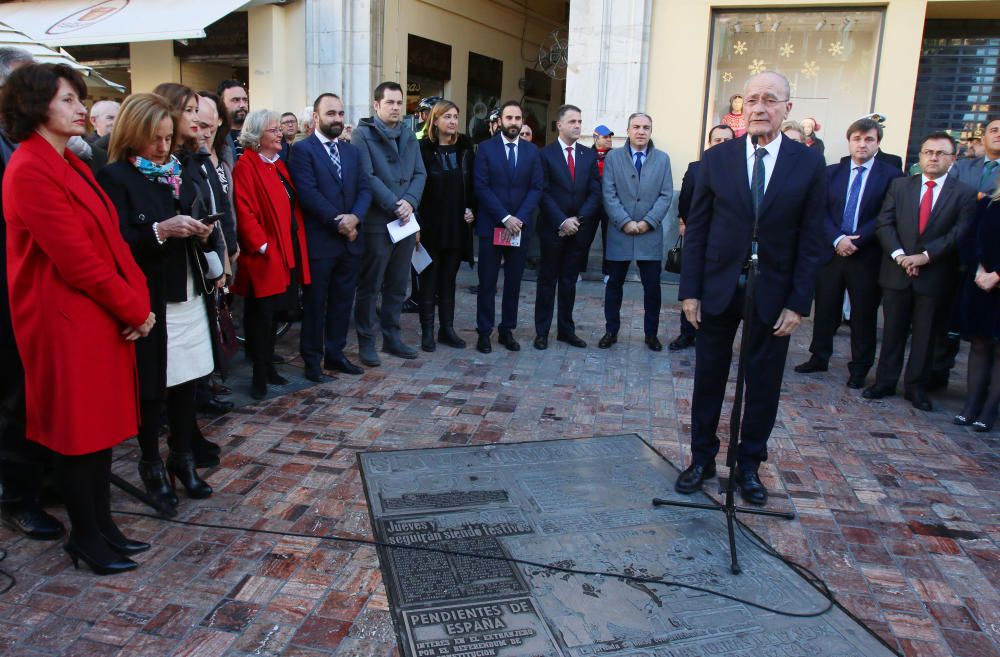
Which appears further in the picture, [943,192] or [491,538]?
[943,192]

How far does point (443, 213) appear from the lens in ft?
22.6

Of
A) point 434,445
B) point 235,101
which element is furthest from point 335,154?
point 434,445

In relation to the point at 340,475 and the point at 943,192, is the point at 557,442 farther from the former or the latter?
the point at 943,192

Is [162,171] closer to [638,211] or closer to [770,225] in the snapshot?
[770,225]

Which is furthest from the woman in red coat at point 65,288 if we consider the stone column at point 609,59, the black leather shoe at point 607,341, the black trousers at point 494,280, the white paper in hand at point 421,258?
the stone column at point 609,59

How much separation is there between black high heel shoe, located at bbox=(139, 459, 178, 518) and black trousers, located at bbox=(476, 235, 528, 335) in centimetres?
357

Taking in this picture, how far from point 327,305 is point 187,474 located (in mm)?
2663

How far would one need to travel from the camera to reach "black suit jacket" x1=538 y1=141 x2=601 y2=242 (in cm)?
713

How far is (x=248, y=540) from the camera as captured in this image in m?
3.55

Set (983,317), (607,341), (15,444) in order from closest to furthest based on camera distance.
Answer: (15,444), (983,317), (607,341)

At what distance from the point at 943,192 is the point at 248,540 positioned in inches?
215

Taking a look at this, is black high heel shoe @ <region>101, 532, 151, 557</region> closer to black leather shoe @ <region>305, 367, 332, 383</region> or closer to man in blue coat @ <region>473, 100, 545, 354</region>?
black leather shoe @ <region>305, 367, 332, 383</region>

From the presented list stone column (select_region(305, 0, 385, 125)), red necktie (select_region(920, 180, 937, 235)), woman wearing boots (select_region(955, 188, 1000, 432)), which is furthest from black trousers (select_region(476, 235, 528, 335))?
stone column (select_region(305, 0, 385, 125))

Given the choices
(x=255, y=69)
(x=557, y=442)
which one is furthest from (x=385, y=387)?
(x=255, y=69)
